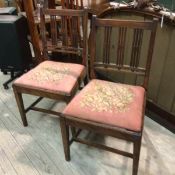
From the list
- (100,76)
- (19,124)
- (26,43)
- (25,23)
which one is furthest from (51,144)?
(25,23)

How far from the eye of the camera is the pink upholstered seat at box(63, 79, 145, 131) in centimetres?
122

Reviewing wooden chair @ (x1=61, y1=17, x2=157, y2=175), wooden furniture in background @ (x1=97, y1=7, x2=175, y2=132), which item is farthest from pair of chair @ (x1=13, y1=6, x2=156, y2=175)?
wooden furniture in background @ (x1=97, y1=7, x2=175, y2=132)

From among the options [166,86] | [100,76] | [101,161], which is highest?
[166,86]

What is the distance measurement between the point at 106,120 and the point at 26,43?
→ 148 centimetres

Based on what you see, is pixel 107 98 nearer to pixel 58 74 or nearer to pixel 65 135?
pixel 65 135

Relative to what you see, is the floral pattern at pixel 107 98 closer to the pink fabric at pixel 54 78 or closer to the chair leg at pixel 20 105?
the pink fabric at pixel 54 78

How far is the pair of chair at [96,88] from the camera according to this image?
124 centimetres

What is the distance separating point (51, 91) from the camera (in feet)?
5.08

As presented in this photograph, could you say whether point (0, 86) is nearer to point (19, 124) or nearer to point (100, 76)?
point (19, 124)

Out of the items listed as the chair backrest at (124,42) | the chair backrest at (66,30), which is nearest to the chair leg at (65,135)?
the chair backrest at (124,42)

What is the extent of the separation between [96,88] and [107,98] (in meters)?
0.14

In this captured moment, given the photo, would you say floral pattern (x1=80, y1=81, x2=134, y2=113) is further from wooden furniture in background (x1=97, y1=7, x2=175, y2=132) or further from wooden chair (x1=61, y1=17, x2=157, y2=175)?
wooden furniture in background (x1=97, y1=7, x2=175, y2=132)

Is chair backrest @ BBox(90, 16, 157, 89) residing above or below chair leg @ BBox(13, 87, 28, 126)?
above

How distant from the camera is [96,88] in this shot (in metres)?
1.49
